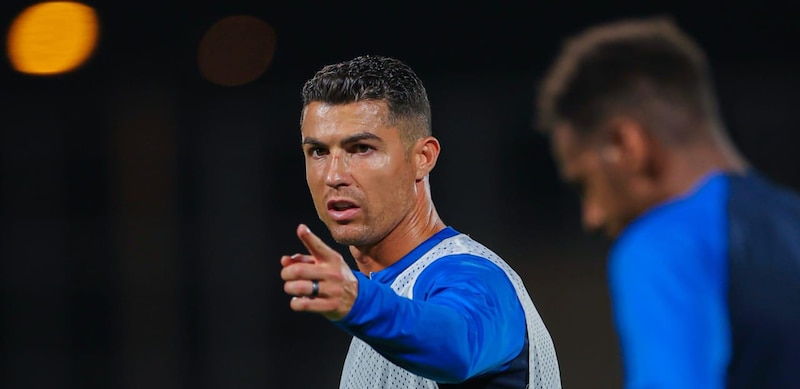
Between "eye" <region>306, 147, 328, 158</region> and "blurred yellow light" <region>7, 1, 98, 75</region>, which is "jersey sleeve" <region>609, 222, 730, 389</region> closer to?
"eye" <region>306, 147, 328, 158</region>

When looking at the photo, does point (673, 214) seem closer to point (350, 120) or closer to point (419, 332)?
point (419, 332)

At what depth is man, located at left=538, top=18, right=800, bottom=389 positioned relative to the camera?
4.08ft

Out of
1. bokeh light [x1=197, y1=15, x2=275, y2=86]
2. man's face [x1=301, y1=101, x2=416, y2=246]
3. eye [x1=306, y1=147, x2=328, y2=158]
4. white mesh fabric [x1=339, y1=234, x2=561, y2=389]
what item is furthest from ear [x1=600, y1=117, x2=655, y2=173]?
bokeh light [x1=197, y1=15, x2=275, y2=86]

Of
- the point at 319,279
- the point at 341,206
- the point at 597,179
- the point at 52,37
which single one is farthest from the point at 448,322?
the point at 52,37

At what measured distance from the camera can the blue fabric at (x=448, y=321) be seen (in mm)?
1879

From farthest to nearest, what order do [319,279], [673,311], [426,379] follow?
[426,379] → [319,279] → [673,311]

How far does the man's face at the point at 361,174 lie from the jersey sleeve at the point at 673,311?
143 cm

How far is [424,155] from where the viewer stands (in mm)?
2820

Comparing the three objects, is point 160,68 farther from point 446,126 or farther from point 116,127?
point 446,126

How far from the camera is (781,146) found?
5820 mm

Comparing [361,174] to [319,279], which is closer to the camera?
[319,279]

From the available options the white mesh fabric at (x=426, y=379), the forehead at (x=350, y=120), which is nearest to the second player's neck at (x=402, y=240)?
the white mesh fabric at (x=426, y=379)

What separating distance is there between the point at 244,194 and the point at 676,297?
15.7 feet

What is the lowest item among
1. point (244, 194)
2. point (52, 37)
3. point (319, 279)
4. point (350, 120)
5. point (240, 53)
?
point (244, 194)
